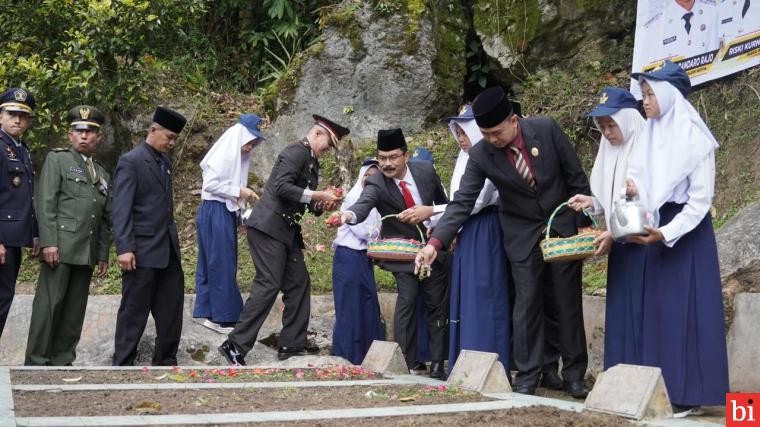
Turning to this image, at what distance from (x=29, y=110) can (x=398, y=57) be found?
5581 millimetres

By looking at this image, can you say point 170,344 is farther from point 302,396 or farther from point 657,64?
point 657,64

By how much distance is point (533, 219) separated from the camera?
594cm

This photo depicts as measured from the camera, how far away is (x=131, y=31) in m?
10.3

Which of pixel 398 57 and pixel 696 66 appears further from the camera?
pixel 398 57

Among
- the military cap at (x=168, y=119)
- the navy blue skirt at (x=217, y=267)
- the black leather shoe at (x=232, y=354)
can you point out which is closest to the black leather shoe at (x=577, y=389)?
the black leather shoe at (x=232, y=354)

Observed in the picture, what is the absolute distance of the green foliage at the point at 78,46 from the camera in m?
10.1

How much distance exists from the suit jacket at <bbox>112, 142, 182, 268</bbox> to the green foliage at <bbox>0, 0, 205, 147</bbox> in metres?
3.41

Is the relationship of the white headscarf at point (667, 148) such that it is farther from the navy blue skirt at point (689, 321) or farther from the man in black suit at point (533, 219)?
the man in black suit at point (533, 219)

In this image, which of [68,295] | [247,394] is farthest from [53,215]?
[247,394]

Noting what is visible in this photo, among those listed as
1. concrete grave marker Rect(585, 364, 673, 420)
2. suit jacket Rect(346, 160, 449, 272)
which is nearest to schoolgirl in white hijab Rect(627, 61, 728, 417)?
concrete grave marker Rect(585, 364, 673, 420)

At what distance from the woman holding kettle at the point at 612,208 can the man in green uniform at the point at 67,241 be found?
12.8 ft

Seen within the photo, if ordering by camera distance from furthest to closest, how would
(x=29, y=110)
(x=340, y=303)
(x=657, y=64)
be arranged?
(x=657, y=64) < (x=340, y=303) < (x=29, y=110)

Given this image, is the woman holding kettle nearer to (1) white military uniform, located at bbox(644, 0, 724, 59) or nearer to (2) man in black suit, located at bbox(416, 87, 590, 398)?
(2) man in black suit, located at bbox(416, 87, 590, 398)

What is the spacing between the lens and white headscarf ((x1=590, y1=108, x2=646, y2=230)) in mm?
5582
